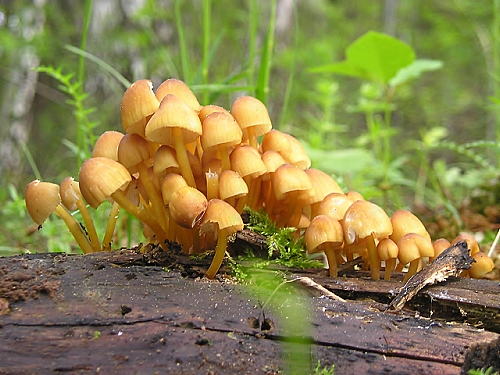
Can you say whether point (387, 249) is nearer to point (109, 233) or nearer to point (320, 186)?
point (320, 186)

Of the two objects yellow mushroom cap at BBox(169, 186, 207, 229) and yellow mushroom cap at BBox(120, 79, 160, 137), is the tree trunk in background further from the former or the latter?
yellow mushroom cap at BBox(169, 186, 207, 229)

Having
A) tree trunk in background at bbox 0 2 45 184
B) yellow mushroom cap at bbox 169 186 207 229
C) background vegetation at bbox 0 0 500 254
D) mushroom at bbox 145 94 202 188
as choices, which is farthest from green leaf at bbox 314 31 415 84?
tree trunk in background at bbox 0 2 45 184

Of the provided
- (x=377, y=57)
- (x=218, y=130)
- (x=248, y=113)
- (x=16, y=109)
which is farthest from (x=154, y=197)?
(x=16, y=109)

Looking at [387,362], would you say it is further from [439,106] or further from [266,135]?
[439,106]

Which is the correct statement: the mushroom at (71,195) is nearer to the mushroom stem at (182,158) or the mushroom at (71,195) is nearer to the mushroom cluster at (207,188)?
the mushroom cluster at (207,188)

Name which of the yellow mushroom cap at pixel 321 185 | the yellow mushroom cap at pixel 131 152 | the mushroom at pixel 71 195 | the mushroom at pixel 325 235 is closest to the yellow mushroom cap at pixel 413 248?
the mushroom at pixel 325 235

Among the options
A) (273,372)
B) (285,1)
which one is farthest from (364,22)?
(273,372)
